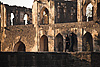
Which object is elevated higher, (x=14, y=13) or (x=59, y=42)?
(x=14, y=13)

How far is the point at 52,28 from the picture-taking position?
18.8 meters

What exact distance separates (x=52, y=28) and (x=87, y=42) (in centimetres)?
400

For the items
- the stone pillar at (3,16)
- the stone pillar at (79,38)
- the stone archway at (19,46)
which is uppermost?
the stone pillar at (3,16)

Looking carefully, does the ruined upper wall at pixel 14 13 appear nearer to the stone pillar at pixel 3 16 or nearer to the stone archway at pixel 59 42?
the stone pillar at pixel 3 16

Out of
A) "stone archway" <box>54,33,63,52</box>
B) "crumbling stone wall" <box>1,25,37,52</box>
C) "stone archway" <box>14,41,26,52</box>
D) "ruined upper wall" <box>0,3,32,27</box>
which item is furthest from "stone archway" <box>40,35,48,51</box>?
"ruined upper wall" <box>0,3,32,27</box>

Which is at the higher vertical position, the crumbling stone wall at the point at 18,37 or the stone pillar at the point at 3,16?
the stone pillar at the point at 3,16

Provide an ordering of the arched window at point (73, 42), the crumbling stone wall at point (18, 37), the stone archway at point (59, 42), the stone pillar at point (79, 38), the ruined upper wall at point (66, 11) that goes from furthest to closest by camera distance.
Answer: the ruined upper wall at point (66, 11)
the crumbling stone wall at point (18, 37)
the stone archway at point (59, 42)
the arched window at point (73, 42)
the stone pillar at point (79, 38)

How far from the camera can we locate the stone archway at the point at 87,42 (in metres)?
17.2

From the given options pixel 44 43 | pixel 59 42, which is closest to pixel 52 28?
pixel 59 42

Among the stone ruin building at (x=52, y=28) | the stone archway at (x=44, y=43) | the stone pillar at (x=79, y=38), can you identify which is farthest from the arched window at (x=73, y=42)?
the stone archway at (x=44, y=43)

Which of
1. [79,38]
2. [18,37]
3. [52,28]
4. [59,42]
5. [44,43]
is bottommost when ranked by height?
[44,43]

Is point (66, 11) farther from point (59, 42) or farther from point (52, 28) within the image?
point (59, 42)

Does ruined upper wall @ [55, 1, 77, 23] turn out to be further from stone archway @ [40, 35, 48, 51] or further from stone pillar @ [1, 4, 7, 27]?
stone pillar @ [1, 4, 7, 27]

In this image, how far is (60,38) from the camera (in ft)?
61.5
